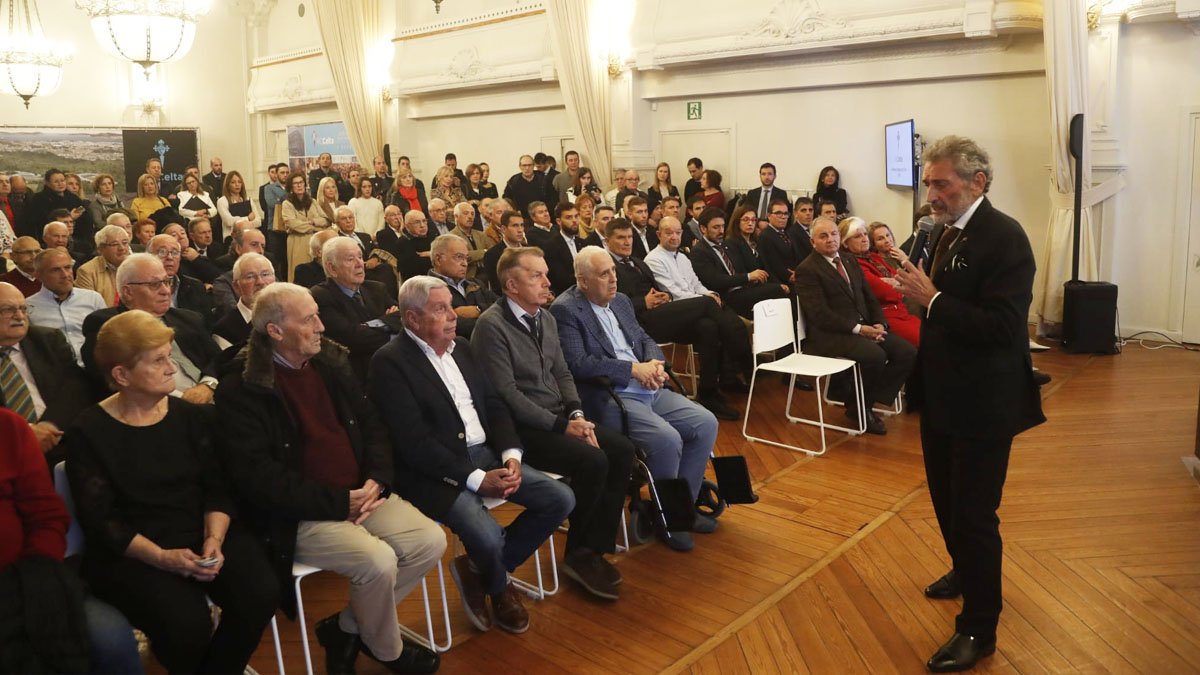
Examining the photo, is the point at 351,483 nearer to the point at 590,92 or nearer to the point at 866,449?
the point at 866,449

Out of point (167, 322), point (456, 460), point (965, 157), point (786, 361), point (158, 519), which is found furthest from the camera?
Result: point (786, 361)

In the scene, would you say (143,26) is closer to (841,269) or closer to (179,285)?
(179,285)

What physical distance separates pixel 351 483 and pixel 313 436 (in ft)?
0.62

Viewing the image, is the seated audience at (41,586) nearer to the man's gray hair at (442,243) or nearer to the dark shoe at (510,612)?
the dark shoe at (510,612)

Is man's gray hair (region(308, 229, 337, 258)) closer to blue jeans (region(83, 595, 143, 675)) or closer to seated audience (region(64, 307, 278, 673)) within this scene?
seated audience (region(64, 307, 278, 673))

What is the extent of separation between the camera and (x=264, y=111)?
1636cm

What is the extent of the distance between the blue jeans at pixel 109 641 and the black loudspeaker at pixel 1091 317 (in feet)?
22.6

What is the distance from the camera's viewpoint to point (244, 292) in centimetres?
430

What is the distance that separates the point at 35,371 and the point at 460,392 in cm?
148

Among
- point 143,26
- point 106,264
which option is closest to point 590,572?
point 106,264

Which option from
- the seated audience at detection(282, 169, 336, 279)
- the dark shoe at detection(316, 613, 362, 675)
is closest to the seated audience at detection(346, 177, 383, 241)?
the seated audience at detection(282, 169, 336, 279)

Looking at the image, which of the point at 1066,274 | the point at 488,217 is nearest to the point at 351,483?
the point at 488,217

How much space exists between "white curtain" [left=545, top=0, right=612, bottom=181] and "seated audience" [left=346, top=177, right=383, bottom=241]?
253 cm

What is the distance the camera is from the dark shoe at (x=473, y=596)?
305 cm
